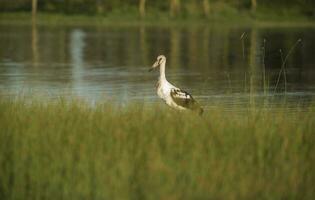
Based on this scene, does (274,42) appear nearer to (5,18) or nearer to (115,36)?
(115,36)

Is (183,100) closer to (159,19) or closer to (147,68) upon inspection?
(147,68)

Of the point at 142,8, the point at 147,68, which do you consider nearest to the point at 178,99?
the point at 147,68

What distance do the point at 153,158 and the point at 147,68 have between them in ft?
60.6

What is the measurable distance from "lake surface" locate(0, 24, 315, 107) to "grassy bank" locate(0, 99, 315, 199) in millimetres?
2354

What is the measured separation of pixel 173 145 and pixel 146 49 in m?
26.6

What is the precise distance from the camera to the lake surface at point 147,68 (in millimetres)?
18531

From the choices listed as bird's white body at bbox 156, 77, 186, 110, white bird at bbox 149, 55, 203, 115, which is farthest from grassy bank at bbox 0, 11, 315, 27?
white bird at bbox 149, 55, 203, 115

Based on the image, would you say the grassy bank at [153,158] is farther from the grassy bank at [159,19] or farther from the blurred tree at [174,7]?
the blurred tree at [174,7]

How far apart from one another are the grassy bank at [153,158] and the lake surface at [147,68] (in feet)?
7.72

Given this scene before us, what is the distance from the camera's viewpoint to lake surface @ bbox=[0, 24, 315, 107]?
18531 millimetres

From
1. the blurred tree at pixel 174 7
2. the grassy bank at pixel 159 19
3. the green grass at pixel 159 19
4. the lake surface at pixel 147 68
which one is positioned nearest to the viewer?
the lake surface at pixel 147 68

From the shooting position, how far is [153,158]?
853 cm

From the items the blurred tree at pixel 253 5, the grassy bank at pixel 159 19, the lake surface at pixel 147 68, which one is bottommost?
the grassy bank at pixel 159 19

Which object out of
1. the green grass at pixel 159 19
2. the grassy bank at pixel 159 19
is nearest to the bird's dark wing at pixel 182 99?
the green grass at pixel 159 19
